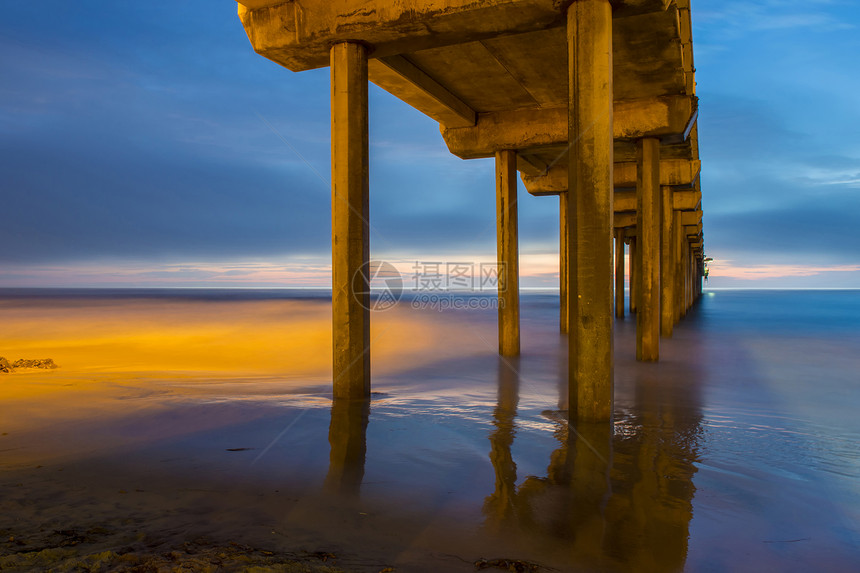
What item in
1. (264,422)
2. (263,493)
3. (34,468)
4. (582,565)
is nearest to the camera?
(582,565)

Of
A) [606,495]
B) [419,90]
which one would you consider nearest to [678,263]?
[419,90]

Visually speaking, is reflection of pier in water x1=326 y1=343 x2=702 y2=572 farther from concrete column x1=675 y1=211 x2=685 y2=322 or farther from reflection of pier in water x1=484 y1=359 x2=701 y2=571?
concrete column x1=675 y1=211 x2=685 y2=322

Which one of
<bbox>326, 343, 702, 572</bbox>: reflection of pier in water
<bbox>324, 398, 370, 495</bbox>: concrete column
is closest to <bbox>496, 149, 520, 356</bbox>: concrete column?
<bbox>326, 343, 702, 572</bbox>: reflection of pier in water

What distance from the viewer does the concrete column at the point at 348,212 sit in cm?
693

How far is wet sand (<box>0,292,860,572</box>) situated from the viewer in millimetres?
2900

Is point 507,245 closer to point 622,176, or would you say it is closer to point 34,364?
point 622,176

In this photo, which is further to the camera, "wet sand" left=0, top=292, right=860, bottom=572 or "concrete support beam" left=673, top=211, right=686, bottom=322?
"concrete support beam" left=673, top=211, right=686, bottom=322

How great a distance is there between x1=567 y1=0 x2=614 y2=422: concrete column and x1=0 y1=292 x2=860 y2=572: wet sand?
0.59m

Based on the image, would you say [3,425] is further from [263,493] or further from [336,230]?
[336,230]

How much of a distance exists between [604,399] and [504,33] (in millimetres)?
4582

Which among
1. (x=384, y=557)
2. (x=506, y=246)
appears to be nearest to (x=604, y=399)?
(x=384, y=557)

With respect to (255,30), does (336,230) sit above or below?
below

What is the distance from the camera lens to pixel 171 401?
6.88 m

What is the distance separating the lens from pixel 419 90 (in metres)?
9.70
